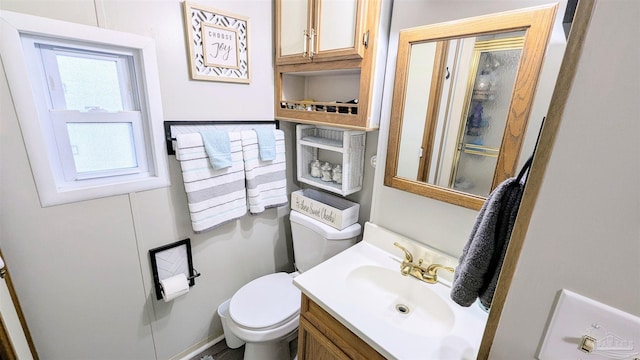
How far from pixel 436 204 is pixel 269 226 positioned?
1128 millimetres

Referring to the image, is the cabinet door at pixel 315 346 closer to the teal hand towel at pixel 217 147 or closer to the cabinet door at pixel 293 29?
the teal hand towel at pixel 217 147

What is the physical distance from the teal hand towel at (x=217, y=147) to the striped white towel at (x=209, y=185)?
28mm

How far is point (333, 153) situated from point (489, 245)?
112 centimetres

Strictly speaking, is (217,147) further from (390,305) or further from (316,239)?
(390,305)

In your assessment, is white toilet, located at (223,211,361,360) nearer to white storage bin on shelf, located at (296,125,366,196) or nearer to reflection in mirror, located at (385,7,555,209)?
white storage bin on shelf, located at (296,125,366,196)

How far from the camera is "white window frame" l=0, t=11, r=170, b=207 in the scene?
3.05ft

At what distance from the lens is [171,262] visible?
1.44 metres

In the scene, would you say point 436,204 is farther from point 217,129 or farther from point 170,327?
point 170,327

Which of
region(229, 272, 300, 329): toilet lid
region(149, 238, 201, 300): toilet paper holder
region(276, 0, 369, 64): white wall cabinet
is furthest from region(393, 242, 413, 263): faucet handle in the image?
region(149, 238, 201, 300): toilet paper holder

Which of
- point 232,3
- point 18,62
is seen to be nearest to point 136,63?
point 18,62

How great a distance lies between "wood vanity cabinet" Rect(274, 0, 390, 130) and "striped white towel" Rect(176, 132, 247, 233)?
0.45m

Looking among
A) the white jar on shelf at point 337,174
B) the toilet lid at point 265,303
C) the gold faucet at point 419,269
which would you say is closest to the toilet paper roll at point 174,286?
the toilet lid at point 265,303

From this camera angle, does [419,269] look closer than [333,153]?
Yes

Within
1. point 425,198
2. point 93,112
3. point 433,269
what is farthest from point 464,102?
point 93,112
